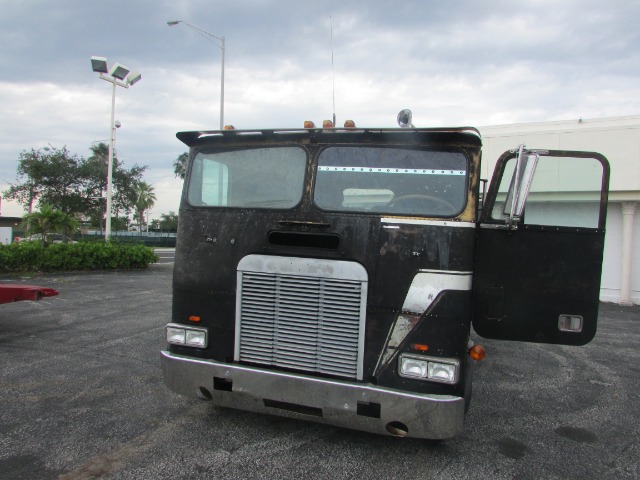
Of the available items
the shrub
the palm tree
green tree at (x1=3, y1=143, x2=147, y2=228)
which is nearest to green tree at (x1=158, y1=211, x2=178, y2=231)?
the palm tree

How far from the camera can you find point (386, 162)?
3.30 m

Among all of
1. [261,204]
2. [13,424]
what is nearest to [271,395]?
[261,204]

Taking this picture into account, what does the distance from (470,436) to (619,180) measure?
448 inches

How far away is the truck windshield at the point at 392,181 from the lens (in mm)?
3152

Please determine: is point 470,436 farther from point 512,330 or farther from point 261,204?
point 261,204

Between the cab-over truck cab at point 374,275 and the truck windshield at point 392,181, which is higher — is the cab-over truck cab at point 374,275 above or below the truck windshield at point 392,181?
below

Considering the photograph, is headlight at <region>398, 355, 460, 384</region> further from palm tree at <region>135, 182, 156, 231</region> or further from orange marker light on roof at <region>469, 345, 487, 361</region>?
palm tree at <region>135, 182, 156, 231</region>

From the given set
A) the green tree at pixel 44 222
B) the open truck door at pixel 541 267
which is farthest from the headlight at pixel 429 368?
the green tree at pixel 44 222

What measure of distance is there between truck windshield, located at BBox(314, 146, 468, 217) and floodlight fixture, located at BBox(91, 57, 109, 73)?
63.1 ft

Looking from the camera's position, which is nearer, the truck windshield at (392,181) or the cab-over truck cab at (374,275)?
the cab-over truck cab at (374,275)

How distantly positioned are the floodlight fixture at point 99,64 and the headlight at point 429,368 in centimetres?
2038

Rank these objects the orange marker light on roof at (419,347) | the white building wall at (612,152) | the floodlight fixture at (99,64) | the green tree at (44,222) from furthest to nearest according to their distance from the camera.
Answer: the floodlight fixture at (99,64) < the green tree at (44,222) < the white building wall at (612,152) < the orange marker light on roof at (419,347)

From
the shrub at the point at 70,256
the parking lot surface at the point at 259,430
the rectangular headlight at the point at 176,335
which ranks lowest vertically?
the parking lot surface at the point at 259,430

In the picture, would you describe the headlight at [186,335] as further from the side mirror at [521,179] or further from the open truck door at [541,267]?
the side mirror at [521,179]
